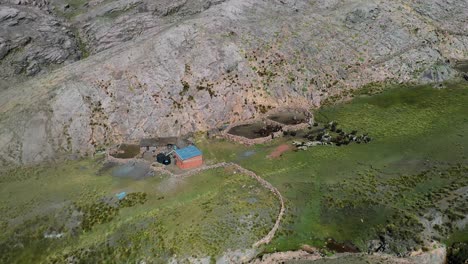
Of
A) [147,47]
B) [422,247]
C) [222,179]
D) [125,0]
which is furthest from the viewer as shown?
[125,0]

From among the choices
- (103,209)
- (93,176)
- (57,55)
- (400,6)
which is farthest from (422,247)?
(57,55)

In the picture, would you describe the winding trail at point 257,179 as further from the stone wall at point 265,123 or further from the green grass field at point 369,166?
the stone wall at point 265,123

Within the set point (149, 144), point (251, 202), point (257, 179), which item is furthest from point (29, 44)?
point (251, 202)

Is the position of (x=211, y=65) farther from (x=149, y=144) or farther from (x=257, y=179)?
(x=257, y=179)

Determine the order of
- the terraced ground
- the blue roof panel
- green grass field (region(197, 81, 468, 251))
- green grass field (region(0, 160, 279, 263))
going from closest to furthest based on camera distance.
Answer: green grass field (region(0, 160, 279, 263)), the terraced ground, green grass field (region(197, 81, 468, 251)), the blue roof panel

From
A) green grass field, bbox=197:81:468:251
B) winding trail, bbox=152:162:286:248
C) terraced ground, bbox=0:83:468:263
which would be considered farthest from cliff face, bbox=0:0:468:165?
winding trail, bbox=152:162:286:248

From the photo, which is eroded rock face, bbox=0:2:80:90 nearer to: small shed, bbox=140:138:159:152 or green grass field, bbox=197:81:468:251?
small shed, bbox=140:138:159:152

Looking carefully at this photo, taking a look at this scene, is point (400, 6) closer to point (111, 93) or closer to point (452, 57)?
point (452, 57)

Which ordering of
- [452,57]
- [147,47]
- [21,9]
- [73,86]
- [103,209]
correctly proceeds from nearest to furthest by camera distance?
1. [103,209]
2. [73,86]
3. [147,47]
4. [452,57]
5. [21,9]
